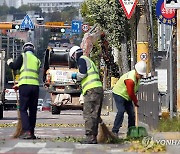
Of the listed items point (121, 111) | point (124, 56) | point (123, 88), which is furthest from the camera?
point (124, 56)

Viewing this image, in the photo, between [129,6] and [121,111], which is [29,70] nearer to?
[121,111]

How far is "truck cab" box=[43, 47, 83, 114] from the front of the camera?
3828 cm

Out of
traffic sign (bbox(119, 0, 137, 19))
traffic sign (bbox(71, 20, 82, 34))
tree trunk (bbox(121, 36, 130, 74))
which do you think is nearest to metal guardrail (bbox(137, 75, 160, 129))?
traffic sign (bbox(119, 0, 137, 19))

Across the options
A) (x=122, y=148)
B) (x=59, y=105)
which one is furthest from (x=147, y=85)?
(x=59, y=105)

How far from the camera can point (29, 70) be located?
14.6 metres

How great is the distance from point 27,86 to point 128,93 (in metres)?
1.99

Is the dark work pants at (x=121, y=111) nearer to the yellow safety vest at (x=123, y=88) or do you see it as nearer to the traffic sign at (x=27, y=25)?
the yellow safety vest at (x=123, y=88)

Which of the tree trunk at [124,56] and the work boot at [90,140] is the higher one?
the tree trunk at [124,56]

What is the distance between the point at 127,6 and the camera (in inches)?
961

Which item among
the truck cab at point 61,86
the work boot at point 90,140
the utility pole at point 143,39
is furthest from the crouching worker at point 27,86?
the truck cab at point 61,86

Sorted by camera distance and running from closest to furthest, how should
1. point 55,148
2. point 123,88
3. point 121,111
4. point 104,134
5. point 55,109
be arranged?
point 55,148, point 104,134, point 121,111, point 123,88, point 55,109

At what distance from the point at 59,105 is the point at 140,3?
1324cm

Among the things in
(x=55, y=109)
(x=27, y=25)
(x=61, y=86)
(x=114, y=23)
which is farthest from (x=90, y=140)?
(x=27, y=25)

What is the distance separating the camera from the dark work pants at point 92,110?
1363cm
